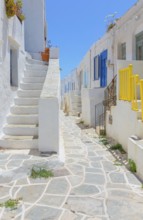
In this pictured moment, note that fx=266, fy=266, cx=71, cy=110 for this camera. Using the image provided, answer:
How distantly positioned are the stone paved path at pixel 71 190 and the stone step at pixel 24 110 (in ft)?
6.19

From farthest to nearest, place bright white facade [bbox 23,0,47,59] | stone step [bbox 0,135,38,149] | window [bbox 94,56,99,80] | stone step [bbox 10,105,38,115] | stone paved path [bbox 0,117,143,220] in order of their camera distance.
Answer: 1. window [bbox 94,56,99,80]
2. bright white facade [bbox 23,0,47,59]
3. stone step [bbox 10,105,38,115]
4. stone step [bbox 0,135,38,149]
5. stone paved path [bbox 0,117,143,220]

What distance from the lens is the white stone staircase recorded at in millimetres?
7035

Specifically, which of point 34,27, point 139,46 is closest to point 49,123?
point 139,46

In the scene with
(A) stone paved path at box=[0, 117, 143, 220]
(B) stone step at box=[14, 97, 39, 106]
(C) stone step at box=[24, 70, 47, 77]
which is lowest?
(A) stone paved path at box=[0, 117, 143, 220]

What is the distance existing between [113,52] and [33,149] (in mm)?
7754

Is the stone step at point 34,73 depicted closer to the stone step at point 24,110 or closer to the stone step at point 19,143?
the stone step at point 24,110

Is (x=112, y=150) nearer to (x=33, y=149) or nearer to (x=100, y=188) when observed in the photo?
(x=33, y=149)

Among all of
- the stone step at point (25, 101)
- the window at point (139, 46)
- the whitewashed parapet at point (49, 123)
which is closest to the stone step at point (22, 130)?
the whitewashed parapet at point (49, 123)

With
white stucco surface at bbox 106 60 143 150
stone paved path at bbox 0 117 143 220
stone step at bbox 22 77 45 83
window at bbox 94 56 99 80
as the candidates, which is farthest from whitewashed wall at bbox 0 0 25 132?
window at bbox 94 56 99 80

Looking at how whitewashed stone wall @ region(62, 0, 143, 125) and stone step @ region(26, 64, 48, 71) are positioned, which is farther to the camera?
stone step @ region(26, 64, 48, 71)

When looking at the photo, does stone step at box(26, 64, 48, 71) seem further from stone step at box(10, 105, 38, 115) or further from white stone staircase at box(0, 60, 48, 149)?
stone step at box(10, 105, 38, 115)

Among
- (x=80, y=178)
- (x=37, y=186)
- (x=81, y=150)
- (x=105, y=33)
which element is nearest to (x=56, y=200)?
(x=37, y=186)

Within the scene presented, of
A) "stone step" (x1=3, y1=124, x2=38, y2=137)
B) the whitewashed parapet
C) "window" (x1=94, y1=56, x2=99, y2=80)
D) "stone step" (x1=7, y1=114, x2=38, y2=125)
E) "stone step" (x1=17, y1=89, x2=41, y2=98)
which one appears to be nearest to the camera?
the whitewashed parapet

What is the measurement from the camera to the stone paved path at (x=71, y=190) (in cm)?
380
